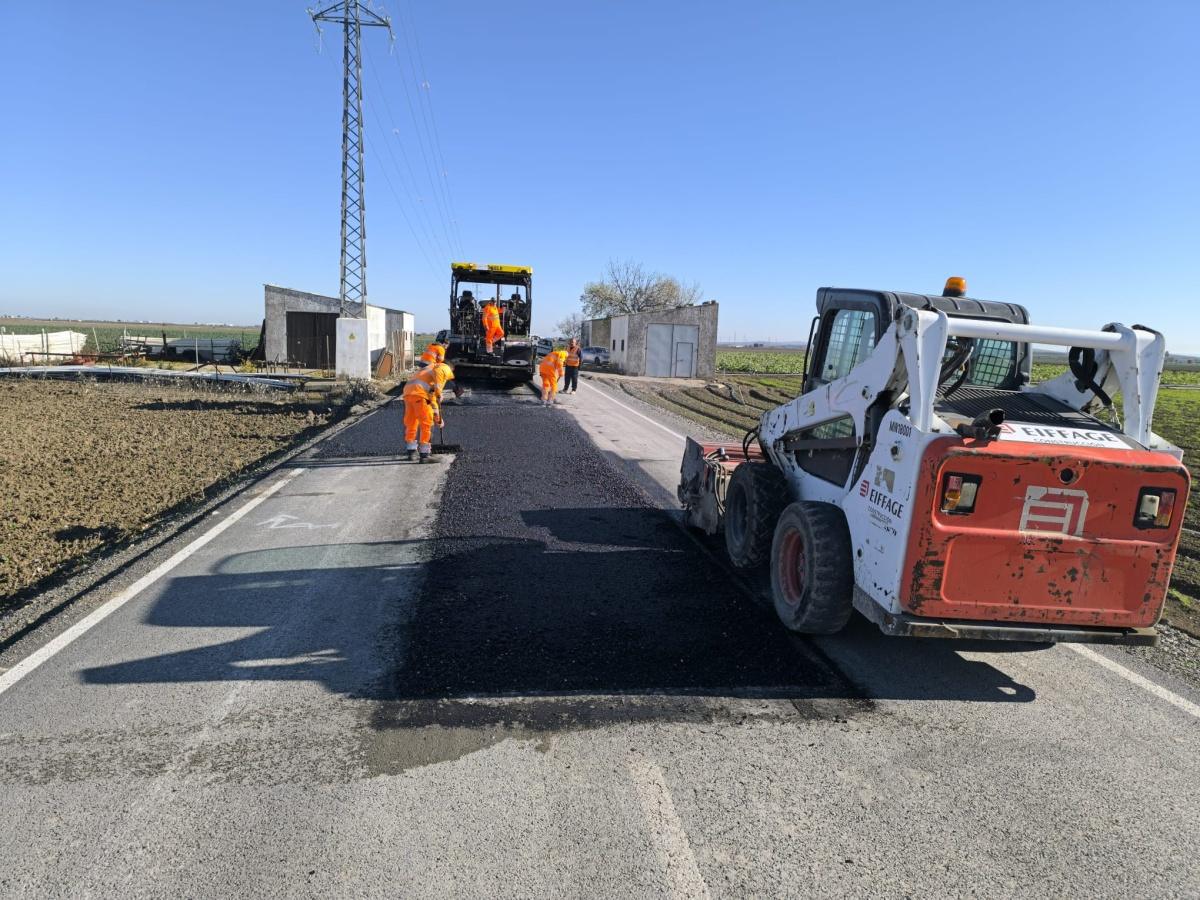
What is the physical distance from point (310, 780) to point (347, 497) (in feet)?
19.2

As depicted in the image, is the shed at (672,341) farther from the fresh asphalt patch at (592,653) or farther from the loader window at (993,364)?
the loader window at (993,364)

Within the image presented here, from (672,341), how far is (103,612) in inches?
1190

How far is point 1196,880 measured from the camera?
2924 millimetres

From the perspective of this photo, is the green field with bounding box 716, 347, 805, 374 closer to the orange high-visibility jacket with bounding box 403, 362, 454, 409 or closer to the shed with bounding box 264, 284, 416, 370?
the shed with bounding box 264, 284, 416, 370

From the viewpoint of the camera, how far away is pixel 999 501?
3.93 metres

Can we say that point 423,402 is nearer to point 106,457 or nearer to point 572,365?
point 106,457

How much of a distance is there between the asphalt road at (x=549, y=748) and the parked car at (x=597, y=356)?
36885 millimetres

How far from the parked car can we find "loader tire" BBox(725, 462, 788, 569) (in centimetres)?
3557

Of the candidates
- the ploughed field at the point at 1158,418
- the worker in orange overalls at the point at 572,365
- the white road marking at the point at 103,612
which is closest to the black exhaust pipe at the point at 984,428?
the ploughed field at the point at 1158,418

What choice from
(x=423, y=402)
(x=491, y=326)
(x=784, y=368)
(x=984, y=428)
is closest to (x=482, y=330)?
(x=491, y=326)

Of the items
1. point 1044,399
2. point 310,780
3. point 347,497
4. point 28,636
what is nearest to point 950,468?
point 1044,399

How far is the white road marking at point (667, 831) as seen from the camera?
2793mm

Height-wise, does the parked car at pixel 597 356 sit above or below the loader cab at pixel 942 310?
below

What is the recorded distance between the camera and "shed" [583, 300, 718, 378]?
33875 millimetres
